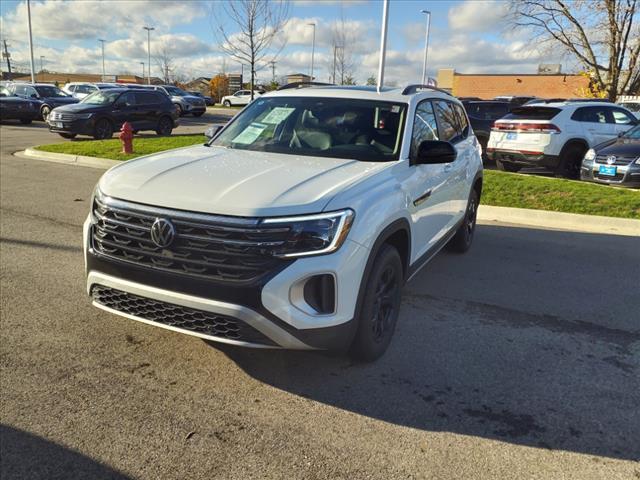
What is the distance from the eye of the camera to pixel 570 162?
11.5 meters

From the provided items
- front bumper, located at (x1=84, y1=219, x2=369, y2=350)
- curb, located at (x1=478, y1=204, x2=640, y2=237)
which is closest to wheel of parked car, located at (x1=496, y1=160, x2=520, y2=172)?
curb, located at (x1=478, y1=204, x2=640, y2=237)

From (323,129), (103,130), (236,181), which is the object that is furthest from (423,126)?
(103,130)

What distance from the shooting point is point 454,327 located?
167 inches

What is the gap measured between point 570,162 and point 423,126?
8.30 metres

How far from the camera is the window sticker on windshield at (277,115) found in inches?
180

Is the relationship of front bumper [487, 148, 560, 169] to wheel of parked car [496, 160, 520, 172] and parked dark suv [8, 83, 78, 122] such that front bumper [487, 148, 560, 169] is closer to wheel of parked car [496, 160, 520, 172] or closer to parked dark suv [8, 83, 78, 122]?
wheel of parked car [496, 160, 520, 172]

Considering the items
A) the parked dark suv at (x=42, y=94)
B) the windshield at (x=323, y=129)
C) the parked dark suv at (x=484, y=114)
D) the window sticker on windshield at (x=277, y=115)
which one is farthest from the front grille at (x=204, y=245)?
the parked dark suv at (x=42, y=94)

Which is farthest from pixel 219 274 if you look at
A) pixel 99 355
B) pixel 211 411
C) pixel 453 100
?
pixel 453 100

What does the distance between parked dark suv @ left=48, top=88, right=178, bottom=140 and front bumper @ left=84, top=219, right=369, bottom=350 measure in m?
15.2

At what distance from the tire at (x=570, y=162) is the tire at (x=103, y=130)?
43.8 ft

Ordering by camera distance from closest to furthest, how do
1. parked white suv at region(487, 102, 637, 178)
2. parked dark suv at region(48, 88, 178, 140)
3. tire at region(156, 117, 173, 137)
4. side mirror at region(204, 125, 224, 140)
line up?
side mirror at region(204, 125, 224, 140), parked white suv at region(487, 102, 637, 178), parked dark suv at region(48, 88, 178, 140), tire at region(156, 117, 173, 137)

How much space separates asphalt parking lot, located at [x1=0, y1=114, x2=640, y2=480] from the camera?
2646mm

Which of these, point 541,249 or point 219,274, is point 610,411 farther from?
point 541,249

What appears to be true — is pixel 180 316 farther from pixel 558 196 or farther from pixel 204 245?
pixel 558 196
